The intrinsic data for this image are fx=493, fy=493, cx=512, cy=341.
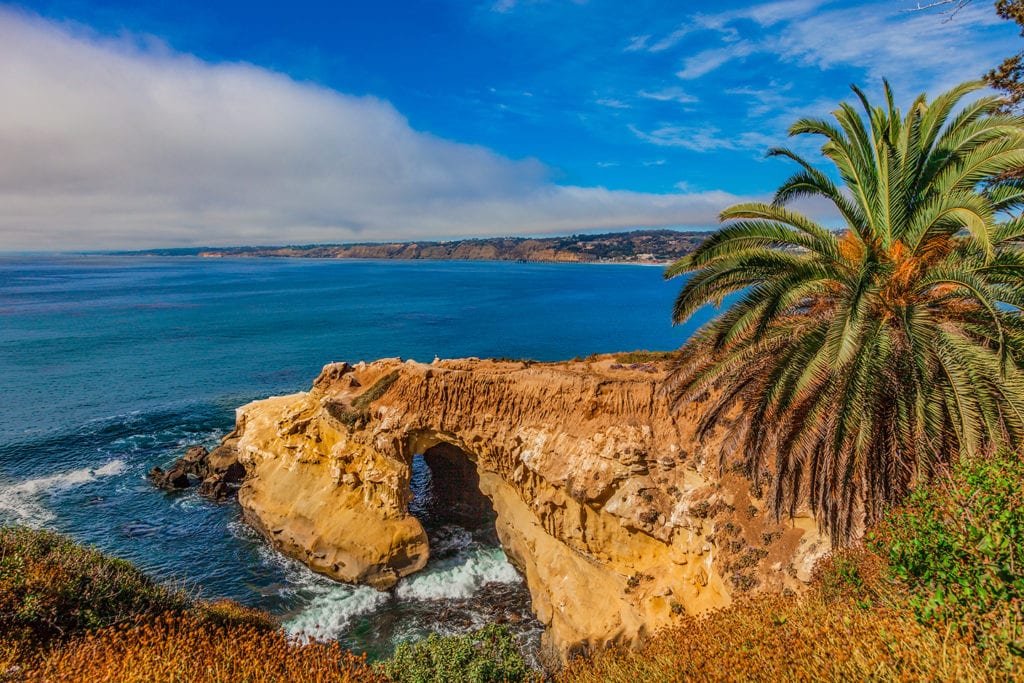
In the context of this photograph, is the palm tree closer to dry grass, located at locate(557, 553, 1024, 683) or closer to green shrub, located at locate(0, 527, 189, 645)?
dry grass, located at locate(557, 553, 1024, 683)

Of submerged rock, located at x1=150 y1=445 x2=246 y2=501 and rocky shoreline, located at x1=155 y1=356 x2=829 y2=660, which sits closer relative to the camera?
rocky shoreline, located at x1=155 y1=356 x2=829 y2=660

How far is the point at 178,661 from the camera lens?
9.52 m

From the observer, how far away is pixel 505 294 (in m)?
130

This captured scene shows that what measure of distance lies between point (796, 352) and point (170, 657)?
47.3 feet

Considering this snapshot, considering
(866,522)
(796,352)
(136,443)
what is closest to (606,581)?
(866,522)

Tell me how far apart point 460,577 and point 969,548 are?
A: 69.6 feet

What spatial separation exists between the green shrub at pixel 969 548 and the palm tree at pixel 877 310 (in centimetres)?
92

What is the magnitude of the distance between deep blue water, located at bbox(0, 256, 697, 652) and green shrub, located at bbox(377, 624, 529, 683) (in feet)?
21.7

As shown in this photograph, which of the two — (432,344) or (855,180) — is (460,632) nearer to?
(855,180)

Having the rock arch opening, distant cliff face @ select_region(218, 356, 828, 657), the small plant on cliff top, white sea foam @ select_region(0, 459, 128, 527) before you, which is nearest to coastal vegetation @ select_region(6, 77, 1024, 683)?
distant cliff face @ select_region(218, 356, 828, 657)

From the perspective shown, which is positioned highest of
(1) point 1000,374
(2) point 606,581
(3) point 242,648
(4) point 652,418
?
(1) point 1000,374

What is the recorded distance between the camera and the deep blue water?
23781 mm

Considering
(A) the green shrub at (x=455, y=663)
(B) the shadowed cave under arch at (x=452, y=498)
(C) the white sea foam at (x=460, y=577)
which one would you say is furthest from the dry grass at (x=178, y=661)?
(B) the shadowed cave under arch at (x=452, y=498)

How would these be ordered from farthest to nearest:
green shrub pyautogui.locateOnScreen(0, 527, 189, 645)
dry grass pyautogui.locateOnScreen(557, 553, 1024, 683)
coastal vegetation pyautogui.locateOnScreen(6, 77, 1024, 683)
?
green shrub pyautogui.locateOnScreen(0, 527, 189, 645)
coastal vegetation pyautogui.locateOnScreen(6, 77, 1024, 683)
dry grass pyautogui.locateOnScreen(557, 553, 1024, 683)
